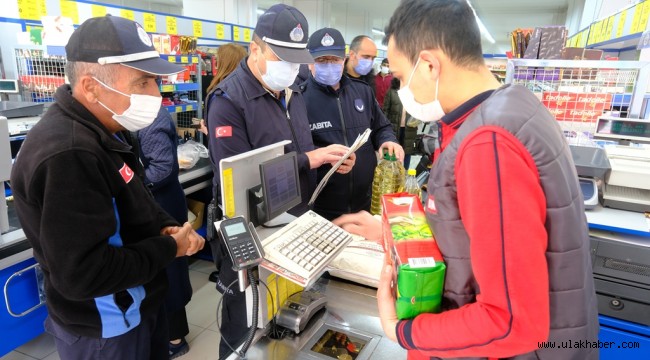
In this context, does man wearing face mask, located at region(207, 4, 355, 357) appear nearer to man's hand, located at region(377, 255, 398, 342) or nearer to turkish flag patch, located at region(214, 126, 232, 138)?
turkish flag patch, located at region(214, 126, 232, 138)

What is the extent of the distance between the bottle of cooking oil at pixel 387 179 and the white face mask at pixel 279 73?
0.78 meters

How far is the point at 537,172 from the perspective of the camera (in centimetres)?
72

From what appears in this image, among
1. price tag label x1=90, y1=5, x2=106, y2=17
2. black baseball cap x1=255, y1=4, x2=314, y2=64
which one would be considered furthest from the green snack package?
price tag label x1=90, y1=5, x2=106, y2=17

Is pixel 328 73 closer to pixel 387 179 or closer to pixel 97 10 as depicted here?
pixel 387 179

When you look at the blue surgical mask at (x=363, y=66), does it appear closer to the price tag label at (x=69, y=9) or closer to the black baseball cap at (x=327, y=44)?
the black baseball cap at (x=327, y=44)

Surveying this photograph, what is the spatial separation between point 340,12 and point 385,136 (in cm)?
1391

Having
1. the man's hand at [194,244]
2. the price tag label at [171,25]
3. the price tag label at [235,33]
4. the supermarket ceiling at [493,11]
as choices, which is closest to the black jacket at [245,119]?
the man's hand at [194,244]

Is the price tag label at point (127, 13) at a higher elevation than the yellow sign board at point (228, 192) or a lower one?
higher

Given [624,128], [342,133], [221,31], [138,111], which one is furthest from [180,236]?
[221,31]

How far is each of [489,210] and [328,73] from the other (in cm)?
203

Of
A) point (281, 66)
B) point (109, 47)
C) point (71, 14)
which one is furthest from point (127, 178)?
point (71, 14)

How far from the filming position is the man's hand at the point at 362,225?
1.53m

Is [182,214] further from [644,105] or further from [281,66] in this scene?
[644,105]

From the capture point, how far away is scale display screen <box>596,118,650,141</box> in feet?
7.32
